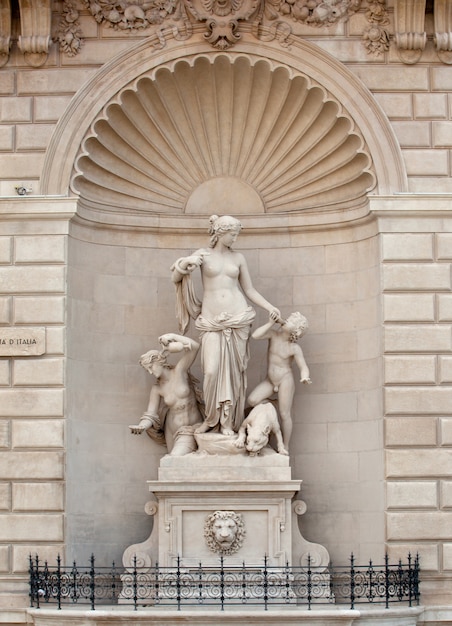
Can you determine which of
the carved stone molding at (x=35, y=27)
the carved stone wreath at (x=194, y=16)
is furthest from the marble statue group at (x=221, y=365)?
the carved stone molding at (x=35, y=27)

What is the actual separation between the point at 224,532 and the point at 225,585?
0.59 metres

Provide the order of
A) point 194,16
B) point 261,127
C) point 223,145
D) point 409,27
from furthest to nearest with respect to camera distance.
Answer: point 223,145
point 261,127
point 194,16
point 409,27

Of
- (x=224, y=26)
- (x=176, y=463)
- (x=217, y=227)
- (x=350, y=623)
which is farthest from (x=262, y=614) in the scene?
(x=224, y=26)

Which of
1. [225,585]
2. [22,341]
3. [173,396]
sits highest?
[22,341]

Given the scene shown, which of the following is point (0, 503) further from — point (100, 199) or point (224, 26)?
point (224, 26)

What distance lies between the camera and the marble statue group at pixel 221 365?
17.7m

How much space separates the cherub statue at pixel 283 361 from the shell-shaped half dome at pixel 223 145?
1.69 metres

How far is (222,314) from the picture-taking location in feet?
58.3

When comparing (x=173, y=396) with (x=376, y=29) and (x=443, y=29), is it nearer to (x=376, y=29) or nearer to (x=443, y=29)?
(x=376, y=29)

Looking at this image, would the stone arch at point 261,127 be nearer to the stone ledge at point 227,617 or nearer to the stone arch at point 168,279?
the stone arch at point 168,279

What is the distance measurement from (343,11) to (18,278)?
4754 millimetres

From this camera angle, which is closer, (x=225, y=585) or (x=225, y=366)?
(x=225, y=585)

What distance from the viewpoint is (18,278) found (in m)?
17.8

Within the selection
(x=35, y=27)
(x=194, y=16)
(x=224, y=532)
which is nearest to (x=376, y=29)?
(x=194, y=16)
